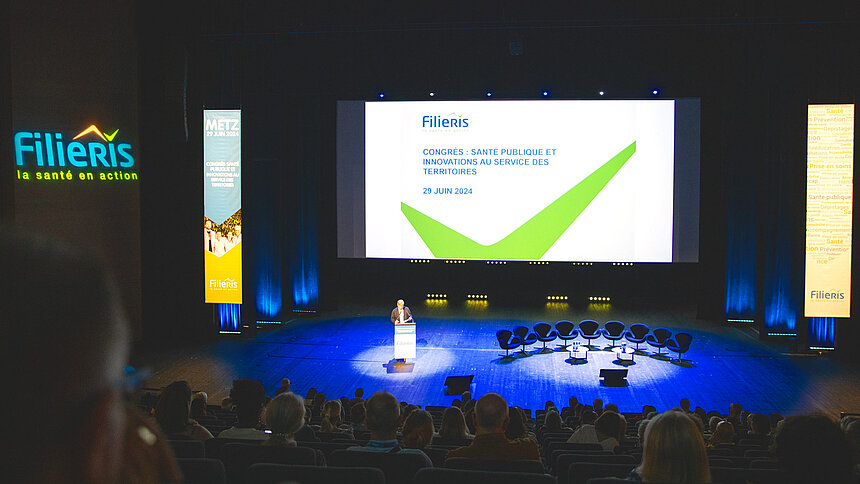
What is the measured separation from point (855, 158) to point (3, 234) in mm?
13320

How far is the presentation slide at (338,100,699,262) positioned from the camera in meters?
14.8

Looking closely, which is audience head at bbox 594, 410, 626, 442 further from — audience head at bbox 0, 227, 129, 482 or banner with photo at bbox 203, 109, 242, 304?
banner with photo at bbox 203, 109, 242, 304

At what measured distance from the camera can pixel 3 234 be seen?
0.54 metres

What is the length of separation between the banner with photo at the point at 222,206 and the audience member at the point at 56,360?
520 inches

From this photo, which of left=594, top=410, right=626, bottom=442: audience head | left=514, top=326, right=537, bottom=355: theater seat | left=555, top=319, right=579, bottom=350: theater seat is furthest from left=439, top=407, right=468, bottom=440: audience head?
left=555, top=319, right=579, bottom=350: theater seat

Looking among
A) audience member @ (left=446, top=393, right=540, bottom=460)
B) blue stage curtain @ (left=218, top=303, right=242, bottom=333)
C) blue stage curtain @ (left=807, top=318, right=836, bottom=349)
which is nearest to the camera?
audience member @ (left=446, top=393, right=540, bottom=460)

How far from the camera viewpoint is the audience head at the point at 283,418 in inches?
165

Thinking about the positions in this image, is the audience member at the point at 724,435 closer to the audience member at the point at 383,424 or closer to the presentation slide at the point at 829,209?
the audience member at the point at 383,424

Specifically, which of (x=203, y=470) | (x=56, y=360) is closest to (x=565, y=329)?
(x=203, y=470)

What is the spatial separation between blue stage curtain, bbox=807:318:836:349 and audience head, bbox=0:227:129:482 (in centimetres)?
1371

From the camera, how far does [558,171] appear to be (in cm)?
1485

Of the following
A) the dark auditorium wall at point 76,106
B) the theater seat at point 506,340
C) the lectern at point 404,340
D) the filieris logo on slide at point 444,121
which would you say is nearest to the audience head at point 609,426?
the lectern at point 404,340

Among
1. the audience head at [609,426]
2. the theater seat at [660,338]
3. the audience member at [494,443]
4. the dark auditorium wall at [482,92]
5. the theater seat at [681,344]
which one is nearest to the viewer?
the audience member at [494,443]

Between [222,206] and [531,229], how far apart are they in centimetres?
587
